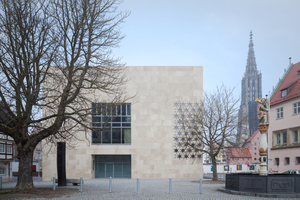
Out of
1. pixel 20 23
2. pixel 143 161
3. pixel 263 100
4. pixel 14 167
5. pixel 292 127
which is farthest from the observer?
pixel 14 167

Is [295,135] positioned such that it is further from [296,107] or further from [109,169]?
[109,169]

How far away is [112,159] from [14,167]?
32.1 meters

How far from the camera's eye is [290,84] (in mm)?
43438

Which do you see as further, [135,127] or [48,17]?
[135,127]

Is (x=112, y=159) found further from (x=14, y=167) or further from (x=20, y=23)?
(x=14, y=167)

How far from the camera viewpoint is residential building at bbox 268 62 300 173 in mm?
39969

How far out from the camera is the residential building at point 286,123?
39969mm

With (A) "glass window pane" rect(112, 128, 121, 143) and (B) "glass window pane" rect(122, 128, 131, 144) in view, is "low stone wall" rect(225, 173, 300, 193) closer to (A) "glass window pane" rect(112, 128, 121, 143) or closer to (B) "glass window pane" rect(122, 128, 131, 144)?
(B) "glass window pane" rect(122, 128, 131, 144)

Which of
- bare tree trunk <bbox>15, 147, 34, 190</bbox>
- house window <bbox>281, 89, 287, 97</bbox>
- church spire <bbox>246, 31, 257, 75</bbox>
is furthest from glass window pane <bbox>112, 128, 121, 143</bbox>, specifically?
church spire <bbox>246, 31, 257, 75</bbox>

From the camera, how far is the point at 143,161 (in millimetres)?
38156

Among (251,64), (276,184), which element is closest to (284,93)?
(276,184)

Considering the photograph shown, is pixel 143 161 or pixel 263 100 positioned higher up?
pixel 263 100

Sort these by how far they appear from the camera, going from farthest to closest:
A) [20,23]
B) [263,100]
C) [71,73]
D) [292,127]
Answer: [292,127] < [263,100] < [71,73] < [20,23]

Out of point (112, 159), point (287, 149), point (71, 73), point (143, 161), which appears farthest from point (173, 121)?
point (71, 73)
